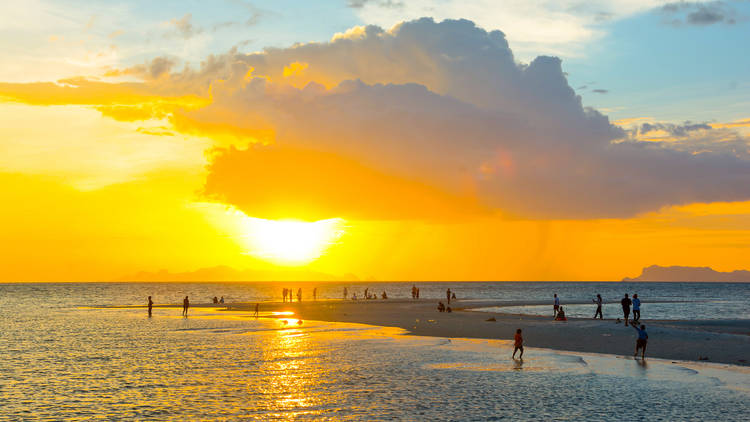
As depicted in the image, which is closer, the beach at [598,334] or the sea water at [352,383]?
the sea water at [352,383]

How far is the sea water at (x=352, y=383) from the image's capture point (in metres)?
22.7

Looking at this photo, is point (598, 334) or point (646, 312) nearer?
point (598, 334)

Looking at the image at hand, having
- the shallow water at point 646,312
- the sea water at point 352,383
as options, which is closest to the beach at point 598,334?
the sea water at point 352,383

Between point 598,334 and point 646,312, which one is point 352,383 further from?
point 646,312

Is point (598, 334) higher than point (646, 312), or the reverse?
point (598, 334)

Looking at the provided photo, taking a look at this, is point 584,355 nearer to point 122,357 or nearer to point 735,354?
point 735,354

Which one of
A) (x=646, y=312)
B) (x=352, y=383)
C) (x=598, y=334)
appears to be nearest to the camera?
(x=352, y=383)

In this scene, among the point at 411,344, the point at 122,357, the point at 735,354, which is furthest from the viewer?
the point at 411,344

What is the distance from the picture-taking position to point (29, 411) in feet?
76.2

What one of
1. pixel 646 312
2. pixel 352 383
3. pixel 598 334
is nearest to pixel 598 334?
pixel 598 334

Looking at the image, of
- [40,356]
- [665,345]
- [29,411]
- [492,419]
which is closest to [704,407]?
[492,419]

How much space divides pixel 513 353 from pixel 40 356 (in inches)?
1187

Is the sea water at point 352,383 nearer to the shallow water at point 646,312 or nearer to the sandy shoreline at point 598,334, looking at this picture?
the sandy shoreline at point 598,334

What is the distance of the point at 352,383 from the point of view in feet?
92.4
